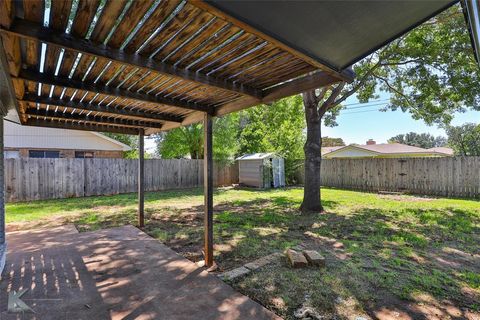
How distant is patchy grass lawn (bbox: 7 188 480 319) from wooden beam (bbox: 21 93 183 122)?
1.98 meters

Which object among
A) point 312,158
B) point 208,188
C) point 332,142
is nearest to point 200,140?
point 312,158

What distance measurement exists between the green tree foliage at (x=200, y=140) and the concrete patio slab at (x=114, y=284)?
31.1ft

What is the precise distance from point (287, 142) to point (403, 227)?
898 cm

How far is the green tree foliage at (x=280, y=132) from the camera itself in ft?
45.2

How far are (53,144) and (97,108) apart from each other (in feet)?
39.5

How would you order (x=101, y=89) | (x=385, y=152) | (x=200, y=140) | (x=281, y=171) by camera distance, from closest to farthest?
(x=101, y=89)
(x=281, y=171)
(x=200, y=140)
(x=385, y=152)

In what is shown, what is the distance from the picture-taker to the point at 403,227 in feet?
16.8

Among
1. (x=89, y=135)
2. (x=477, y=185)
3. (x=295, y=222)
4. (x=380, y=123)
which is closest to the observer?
(x=295, y=222)

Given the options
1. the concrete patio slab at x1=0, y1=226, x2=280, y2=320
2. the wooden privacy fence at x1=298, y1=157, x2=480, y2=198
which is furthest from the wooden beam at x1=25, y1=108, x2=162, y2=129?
the wooden privacy fence at x1=298, y1=157, x2=480, y2=198

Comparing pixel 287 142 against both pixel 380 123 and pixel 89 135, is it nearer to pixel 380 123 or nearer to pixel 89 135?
pixel 89 135

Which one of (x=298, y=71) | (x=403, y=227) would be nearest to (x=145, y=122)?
(x=298, y=71)

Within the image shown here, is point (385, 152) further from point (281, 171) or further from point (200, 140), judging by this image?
point (200, 140)

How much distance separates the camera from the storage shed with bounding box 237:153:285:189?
12711mm

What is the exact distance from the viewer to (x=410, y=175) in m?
10.2
